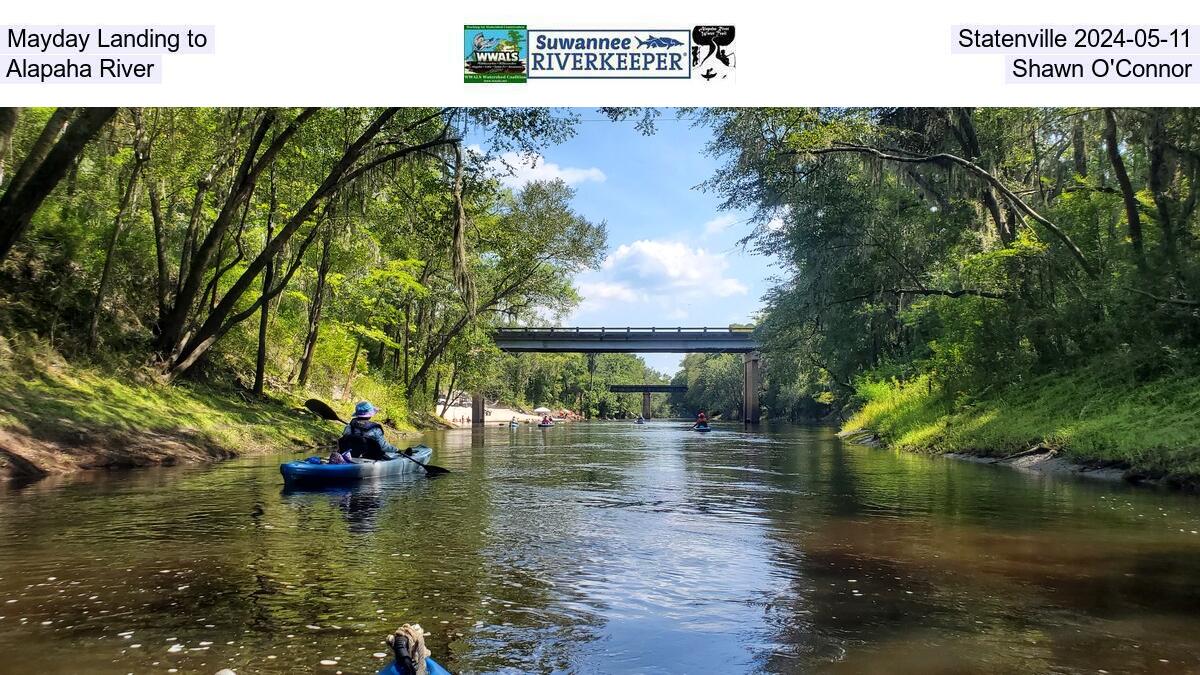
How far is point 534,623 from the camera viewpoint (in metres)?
5.40

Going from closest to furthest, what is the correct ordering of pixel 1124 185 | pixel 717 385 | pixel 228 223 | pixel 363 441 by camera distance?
1. pixel 363 441
2. pixel 1124 185
3. pixel 228 223
4. pixel 717 385

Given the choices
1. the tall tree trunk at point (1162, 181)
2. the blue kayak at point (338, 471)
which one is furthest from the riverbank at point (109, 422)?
the tall tree trunk at point (1162, 181)

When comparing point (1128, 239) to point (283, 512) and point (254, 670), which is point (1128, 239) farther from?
point (254, 670)

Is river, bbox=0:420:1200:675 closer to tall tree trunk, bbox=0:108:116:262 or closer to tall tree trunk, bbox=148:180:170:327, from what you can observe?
tall tree trunk, bbox=0:108:116:262

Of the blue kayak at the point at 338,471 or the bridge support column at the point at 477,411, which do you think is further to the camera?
the bridge support column at the point at 477,411

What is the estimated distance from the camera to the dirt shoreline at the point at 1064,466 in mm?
12656

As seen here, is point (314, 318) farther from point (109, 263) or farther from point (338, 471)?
point (338, 471)

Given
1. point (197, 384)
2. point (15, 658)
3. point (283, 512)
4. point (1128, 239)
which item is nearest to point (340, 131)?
point (197, 384)

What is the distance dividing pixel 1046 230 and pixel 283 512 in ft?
63.6

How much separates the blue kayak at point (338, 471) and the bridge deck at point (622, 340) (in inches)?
1721

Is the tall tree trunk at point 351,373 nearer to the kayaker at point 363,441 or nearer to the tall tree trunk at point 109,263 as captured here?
the tall tree trunk at point 109,263

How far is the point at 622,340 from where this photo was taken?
61.2 metres

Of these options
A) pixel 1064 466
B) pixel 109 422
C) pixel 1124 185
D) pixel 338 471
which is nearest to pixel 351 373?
pixel 109 422

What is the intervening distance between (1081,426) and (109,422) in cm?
2042
